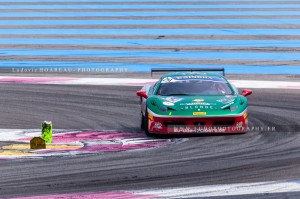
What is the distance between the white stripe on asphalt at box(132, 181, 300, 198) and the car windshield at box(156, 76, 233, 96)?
547 centimetres

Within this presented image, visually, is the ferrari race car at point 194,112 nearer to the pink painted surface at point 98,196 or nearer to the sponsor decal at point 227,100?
the sponsor decal at point 227,100

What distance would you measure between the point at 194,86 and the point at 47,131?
2909 millimetres

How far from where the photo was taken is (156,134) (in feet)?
51.0

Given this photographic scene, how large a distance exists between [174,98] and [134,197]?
228 inches

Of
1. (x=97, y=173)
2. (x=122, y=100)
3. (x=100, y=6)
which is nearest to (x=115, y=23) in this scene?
(x=100, y=6)

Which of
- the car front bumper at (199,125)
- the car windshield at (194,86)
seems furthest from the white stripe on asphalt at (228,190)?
the car windshield at (194,86)

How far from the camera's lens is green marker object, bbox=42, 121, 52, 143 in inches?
587

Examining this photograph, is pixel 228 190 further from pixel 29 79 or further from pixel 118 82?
pixel 29 79

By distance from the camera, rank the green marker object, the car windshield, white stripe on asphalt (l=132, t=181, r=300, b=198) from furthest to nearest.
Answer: the car windshield, the green marker object, white stripe on asphalt (l=132, t=181, r=300, b=198)

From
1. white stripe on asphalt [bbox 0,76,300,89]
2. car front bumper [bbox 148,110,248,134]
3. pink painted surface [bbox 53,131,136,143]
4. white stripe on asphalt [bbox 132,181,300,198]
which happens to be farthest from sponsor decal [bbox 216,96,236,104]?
white stripe on asphalt [bbox 0,76,300,89]

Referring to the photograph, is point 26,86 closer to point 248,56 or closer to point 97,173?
point 248,56

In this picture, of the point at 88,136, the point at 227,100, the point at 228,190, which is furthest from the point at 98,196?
the point at 227,100

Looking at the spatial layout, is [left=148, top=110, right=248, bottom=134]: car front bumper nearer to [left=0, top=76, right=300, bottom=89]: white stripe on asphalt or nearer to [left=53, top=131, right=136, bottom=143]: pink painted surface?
[left=53, top=131, right=136, bottom=143]: pink painted surface

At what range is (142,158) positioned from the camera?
13.2 m
